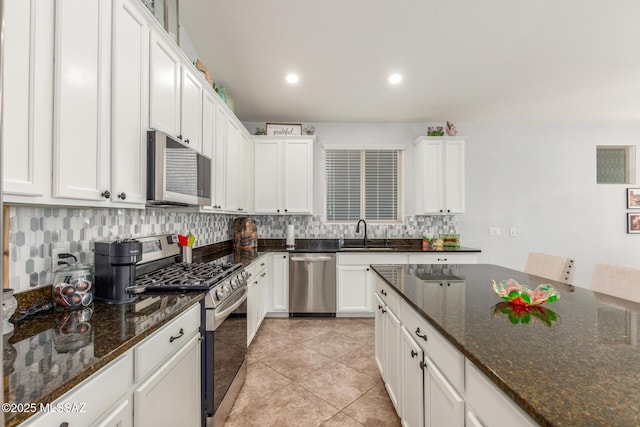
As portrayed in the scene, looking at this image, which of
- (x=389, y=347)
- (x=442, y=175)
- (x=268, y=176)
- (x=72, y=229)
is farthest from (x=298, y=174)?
(x=72, y=229)

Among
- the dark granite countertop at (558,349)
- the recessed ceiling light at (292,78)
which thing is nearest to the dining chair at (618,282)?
the dark granite countertop at (558,349)

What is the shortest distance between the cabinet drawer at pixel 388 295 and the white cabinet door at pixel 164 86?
5.46 ft

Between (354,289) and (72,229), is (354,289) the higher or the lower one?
the lower one

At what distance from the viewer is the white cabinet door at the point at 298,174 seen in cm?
404

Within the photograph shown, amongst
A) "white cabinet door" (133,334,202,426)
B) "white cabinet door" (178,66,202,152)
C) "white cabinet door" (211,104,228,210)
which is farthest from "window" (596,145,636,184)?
"white cabinet door" (133,334,202,426)

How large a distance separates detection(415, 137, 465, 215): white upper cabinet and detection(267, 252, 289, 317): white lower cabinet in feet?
6.67

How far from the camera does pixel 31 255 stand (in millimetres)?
1277

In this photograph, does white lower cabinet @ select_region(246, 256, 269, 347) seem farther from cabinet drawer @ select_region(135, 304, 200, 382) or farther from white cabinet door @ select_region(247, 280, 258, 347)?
cabinet drawer @ select_region(135, 304, 200, 382)

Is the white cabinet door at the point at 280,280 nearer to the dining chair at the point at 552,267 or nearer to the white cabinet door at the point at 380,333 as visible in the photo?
the white cabinet door at the point at 380,333

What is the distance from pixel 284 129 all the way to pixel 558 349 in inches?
148

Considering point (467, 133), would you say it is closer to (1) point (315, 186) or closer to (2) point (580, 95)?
(2) point (580, 95)

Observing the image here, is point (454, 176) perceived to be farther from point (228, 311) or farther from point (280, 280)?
point (228, 311)

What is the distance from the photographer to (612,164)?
4.56m

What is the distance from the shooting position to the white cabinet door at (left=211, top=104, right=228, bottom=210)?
2740mm
